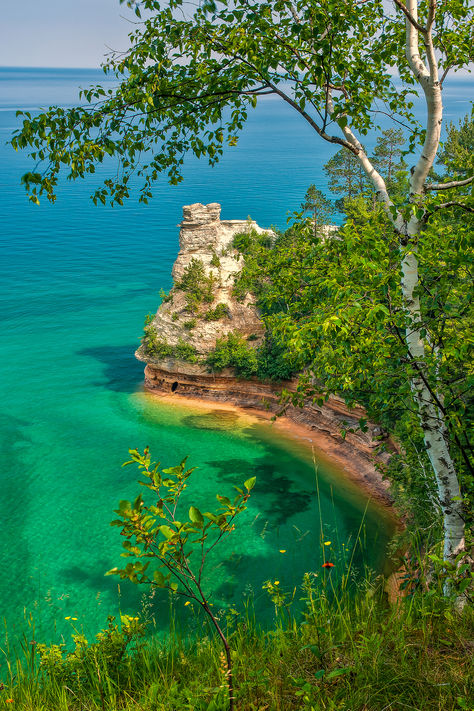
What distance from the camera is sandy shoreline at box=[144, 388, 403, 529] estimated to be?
2109 centimetres

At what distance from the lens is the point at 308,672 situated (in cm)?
464

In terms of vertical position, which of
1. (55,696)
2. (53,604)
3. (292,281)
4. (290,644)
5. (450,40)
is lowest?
(53,604)

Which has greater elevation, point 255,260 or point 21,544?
point 255,260

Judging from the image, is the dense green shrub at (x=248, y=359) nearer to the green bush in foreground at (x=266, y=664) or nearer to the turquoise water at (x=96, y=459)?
the turquoise water at (x=96, y=459)

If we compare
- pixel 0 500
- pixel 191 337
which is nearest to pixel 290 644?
pixel 0 500

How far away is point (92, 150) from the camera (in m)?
6.38

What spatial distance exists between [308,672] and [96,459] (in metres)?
21.5

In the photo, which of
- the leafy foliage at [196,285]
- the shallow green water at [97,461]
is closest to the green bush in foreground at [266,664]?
the shallow green water at [97,461]

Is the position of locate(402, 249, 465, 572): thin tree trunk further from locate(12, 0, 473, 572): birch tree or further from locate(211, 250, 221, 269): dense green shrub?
locate(211, 250, 221, 269): dense green shrub

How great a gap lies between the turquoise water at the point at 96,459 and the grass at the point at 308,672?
3.81 ft

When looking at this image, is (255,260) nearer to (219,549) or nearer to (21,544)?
(219,549)

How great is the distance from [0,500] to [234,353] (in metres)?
14.3

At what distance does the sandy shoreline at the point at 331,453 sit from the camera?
2109cm

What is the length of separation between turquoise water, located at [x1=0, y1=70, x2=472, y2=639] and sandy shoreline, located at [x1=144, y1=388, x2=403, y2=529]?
613 millimetres
